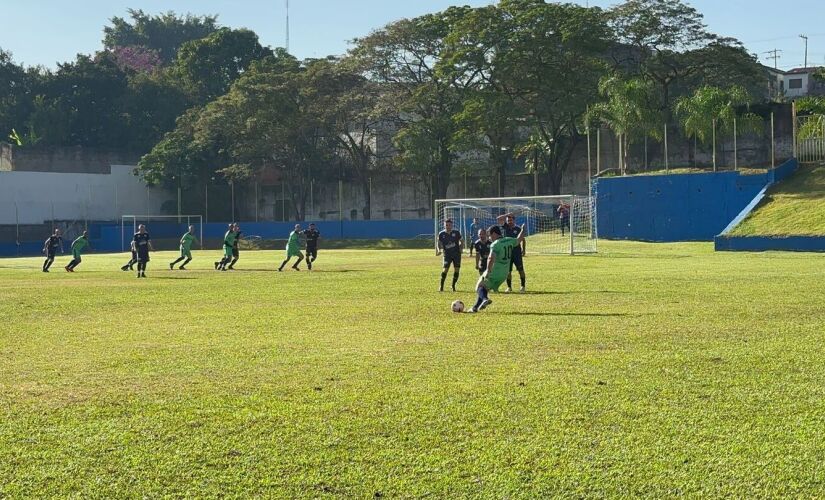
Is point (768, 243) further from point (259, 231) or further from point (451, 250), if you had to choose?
point (259, 231)

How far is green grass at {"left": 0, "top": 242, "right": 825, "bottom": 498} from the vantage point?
6.63m

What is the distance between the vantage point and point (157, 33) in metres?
124

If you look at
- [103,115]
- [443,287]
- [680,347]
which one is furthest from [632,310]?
[103,115]

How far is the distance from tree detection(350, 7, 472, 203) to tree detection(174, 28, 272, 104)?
24309 mm

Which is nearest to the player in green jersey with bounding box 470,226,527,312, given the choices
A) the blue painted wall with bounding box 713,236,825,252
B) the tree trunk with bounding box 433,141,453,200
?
the blue painted wall with bounding box 713,236,825,252

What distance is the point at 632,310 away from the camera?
55.7 ft

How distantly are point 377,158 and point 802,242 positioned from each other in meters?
41.4

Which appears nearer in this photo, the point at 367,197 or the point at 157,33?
the point at 367,197

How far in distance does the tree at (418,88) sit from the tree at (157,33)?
200ft

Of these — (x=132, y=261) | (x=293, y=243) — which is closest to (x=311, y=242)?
(x=293, y=243)

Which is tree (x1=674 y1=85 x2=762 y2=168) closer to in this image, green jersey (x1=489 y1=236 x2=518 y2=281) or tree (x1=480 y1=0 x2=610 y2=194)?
tree (x1=480 y1=0 x2=610 y2=194)

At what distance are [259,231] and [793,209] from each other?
143 feet

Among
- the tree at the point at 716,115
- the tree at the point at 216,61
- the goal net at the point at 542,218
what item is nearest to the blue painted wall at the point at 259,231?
the goal net at the point at 542,218

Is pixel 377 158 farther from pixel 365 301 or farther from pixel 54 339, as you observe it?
pixel 54 339
